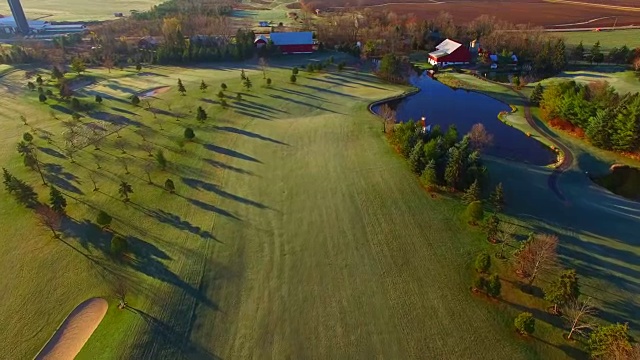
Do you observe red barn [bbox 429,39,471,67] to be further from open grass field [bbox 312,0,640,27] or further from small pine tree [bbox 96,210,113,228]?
small pine tree [bbox 96,210,113,228]

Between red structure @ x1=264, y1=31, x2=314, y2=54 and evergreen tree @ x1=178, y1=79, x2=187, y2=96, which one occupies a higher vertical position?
red structure @ x1=264, y1=31, x2=314, y2=54

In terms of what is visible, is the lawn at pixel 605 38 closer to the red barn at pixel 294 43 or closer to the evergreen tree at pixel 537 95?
the evergreen tree at pixel 537 95

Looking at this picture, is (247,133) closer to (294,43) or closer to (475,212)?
(475,212)

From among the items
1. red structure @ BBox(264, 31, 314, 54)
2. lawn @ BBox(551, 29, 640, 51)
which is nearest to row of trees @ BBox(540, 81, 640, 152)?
lawn @ BBox(551, 29, 640, 51)

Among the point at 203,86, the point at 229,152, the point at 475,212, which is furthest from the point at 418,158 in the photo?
the point at 203,86

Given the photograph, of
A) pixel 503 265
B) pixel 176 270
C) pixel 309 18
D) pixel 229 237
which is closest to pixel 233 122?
pixel 229 237

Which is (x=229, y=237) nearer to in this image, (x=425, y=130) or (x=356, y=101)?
(x=425, y=130)
